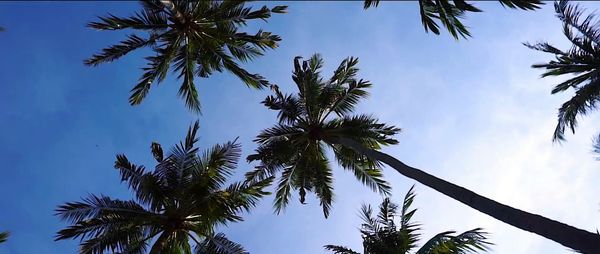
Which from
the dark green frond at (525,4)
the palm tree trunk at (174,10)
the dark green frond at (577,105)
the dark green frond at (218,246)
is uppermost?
the palm tree trunk at (174,10)

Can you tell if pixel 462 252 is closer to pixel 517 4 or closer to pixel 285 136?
pixel 517 4

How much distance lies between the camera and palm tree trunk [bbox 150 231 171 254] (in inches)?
557

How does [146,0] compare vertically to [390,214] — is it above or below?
above

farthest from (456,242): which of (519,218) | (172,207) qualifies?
(172,207)

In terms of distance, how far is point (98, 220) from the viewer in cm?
1398

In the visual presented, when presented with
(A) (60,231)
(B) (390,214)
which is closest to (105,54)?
(A) (60,231)

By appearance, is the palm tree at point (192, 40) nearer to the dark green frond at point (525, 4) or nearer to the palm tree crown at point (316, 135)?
the palm tree crown at point (316, 135)

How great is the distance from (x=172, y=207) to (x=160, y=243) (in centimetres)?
113

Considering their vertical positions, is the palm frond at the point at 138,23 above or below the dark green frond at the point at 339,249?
above

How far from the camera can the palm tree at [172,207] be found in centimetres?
1390

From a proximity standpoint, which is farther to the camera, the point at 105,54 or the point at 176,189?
the point at 105,54

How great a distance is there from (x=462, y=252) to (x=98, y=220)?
33.2ft

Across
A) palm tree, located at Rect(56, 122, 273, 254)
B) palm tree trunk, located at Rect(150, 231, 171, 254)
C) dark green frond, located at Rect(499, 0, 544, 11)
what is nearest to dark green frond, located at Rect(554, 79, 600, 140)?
dark green frond, located at Rect(499, 0, 544, 11)

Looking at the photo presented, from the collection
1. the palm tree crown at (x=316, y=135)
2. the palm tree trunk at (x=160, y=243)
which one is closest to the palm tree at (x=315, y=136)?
the palm tree crown at (x=316, y=135)
